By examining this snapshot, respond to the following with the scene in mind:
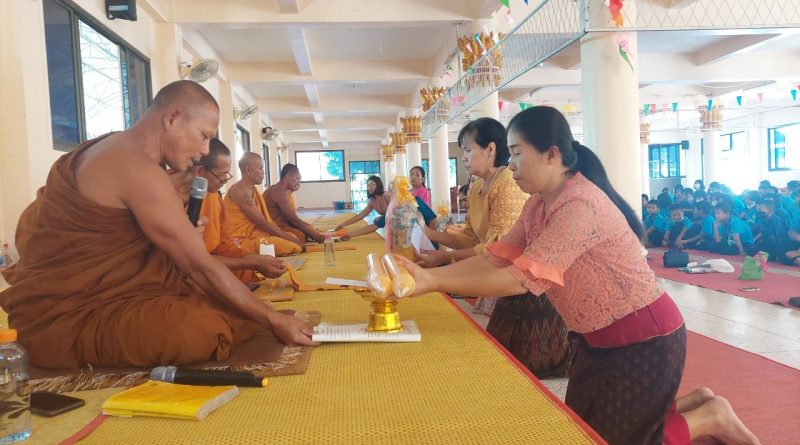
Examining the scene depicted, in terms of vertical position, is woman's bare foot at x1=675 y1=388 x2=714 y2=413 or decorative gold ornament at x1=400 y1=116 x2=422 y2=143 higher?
decorative gold ornament at x1=400 y1=116 x2=422 y2=143

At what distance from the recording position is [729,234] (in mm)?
8734

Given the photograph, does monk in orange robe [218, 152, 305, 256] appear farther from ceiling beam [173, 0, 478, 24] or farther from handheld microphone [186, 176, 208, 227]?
handheld microphone [186, 176, 208, 227]

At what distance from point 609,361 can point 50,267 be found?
2040 millimetres

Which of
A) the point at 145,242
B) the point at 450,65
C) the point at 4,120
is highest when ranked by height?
the point at 450,65

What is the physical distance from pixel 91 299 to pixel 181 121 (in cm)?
75

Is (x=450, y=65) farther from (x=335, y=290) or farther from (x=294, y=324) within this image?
(x=294, y=324)

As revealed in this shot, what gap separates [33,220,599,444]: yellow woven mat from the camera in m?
1.45

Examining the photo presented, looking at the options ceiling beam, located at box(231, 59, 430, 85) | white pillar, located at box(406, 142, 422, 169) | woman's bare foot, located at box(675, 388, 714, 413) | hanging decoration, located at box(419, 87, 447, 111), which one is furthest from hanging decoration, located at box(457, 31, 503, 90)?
white pillar, located at box(406, 142, 422, 169)

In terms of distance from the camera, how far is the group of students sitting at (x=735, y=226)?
25.8 ft

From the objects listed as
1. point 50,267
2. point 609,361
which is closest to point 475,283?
point 609,361

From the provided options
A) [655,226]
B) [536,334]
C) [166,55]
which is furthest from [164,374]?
[655,226]

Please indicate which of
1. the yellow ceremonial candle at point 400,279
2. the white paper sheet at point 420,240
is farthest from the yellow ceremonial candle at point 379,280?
the white paper sheet at point 420,240

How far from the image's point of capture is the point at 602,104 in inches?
211

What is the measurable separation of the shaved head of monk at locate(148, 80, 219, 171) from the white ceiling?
5404 mm
